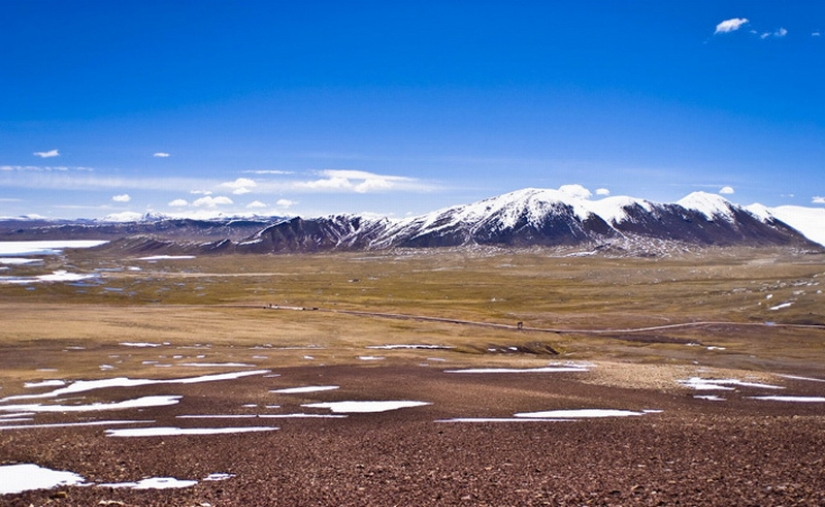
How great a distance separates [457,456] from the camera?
1850 cm

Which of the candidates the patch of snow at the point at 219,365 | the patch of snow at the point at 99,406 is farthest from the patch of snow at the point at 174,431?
the patch of snow at the point at 219,365

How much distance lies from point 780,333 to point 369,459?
88169 millimetres

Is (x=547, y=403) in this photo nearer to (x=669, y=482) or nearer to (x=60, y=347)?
(x=669, y=482)

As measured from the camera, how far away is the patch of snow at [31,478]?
15.0 m

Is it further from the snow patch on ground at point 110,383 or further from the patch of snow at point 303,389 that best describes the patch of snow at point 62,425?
the snow patch on ground at point 110,383

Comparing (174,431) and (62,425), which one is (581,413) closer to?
(174,431)

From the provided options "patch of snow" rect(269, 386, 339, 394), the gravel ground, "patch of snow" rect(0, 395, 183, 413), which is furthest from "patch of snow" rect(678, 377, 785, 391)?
"patch of snow" rect(0, 395, 183, 413)

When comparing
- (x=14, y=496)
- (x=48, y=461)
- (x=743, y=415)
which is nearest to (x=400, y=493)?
(x=14, y=496)

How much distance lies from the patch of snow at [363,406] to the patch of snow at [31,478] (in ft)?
42.8

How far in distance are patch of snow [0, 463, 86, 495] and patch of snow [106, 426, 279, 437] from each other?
491 centimetres

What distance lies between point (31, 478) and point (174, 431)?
6.92 m

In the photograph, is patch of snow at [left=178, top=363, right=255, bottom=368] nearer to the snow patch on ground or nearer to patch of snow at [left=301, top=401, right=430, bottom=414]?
the snow patch on ground

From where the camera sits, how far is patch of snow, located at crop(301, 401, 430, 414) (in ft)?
90.9

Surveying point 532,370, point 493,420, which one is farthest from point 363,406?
point 532,370
